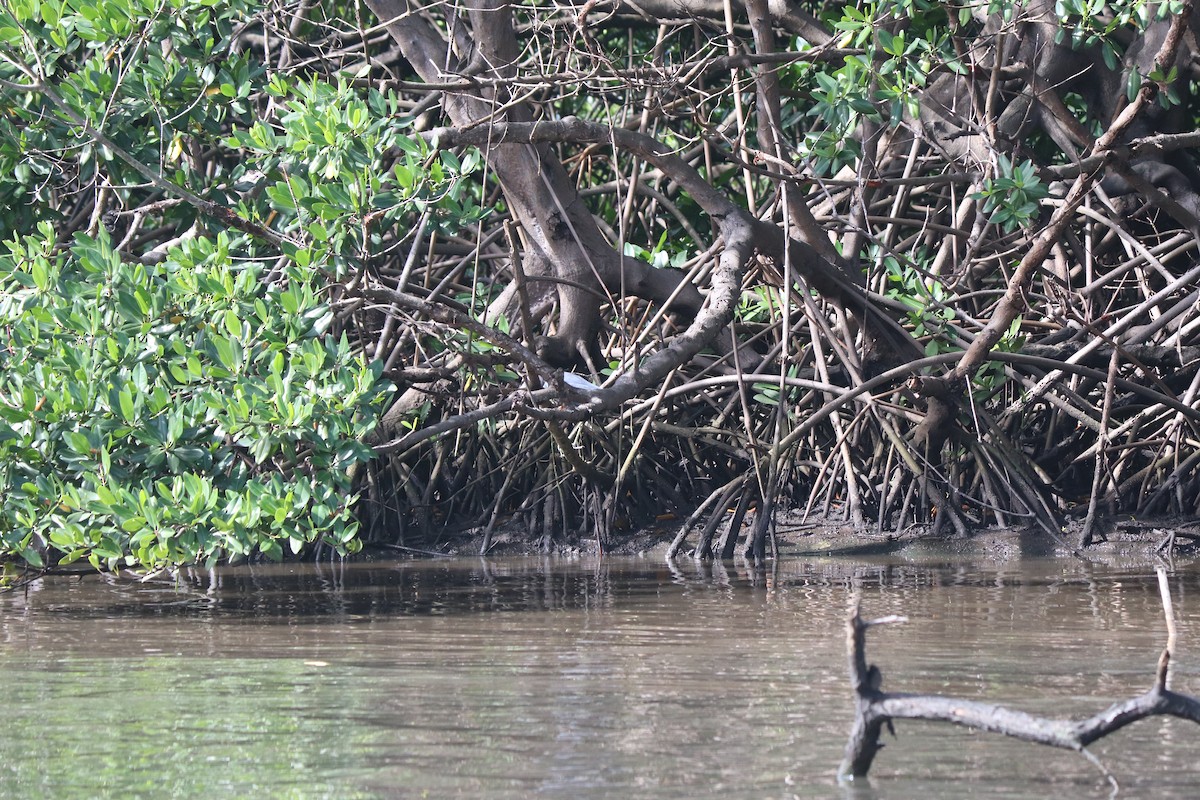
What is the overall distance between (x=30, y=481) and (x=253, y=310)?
0.71m

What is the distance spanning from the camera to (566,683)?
10.9ft

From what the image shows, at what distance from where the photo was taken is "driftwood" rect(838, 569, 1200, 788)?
7.10 ft

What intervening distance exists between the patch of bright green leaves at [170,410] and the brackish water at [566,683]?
262 mm

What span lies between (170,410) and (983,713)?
265 cm

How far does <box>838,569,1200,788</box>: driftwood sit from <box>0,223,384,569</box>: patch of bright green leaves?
80.3 inches

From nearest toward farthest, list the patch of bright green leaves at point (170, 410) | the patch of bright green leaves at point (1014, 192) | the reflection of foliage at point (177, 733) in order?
the reflection of foliage at point (177, 733)
the patch of bright green leaves at point (170, 410)
the patch of bright green leaves at point (1014, 192)

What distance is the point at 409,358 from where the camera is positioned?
22.8 feet

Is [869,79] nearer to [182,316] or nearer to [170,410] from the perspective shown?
[182,316]

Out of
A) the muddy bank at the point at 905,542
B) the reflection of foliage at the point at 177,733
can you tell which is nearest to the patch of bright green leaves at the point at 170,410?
the reflection of foliage at the point at 177,733

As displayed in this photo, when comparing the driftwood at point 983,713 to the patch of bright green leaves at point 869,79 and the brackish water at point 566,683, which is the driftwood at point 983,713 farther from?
the patch of bright green leaves at point 869,79

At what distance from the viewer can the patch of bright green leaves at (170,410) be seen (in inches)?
163

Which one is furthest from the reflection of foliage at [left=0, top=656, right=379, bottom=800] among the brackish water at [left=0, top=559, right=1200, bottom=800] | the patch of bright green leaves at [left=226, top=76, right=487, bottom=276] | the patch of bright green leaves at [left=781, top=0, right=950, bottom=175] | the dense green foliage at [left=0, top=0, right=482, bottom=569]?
the patch of bright green leaves at [left=781, top=0, right=950, bottom=175]

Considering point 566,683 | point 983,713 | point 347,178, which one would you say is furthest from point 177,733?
point 347,178

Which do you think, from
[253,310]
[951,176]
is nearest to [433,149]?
[253,310]
